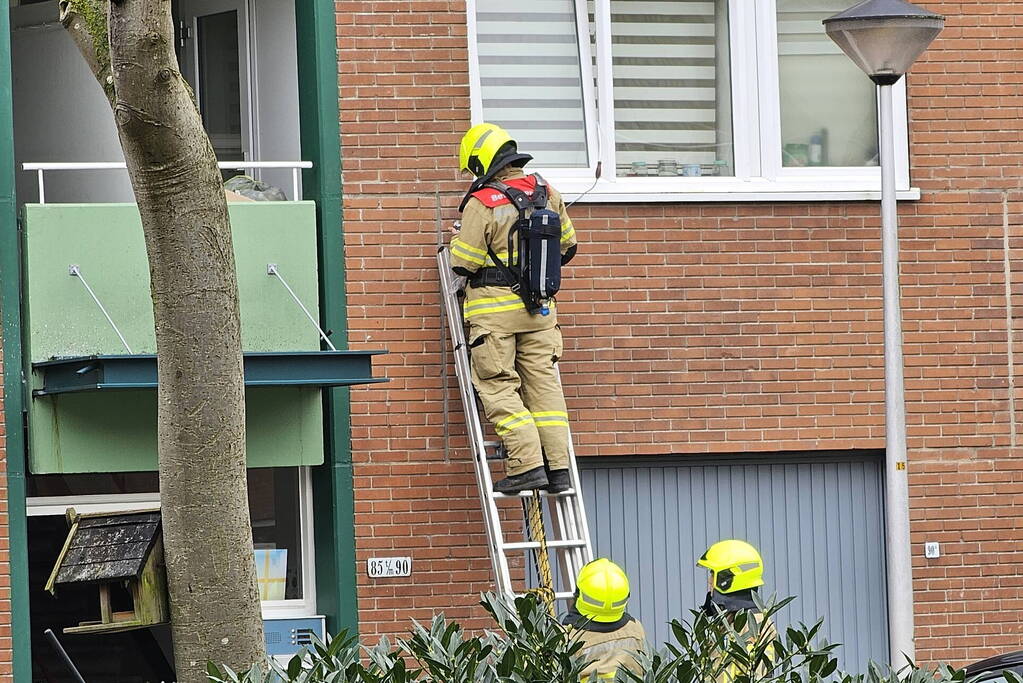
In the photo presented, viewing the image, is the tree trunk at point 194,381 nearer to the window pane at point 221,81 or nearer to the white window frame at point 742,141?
the white window frame at point 742,141

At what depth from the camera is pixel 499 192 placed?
8.50 metres

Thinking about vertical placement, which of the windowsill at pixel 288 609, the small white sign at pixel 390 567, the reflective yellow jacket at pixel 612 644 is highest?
the reflective yellow jacket at pixel 612 644

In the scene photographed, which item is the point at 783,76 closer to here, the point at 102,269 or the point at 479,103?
the point at 479,103

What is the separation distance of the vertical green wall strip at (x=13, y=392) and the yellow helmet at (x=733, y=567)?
3904mm

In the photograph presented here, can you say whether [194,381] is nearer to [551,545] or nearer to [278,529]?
[551,545]

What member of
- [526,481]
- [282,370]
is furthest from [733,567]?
[282,370]

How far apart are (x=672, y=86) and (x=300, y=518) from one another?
139 inches

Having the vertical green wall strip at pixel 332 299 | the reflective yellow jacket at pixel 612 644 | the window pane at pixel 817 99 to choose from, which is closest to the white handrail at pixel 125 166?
the vertical green wall strip at pixel 332 299

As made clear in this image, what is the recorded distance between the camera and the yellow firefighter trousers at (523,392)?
28.0ft

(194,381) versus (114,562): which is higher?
(194,381)

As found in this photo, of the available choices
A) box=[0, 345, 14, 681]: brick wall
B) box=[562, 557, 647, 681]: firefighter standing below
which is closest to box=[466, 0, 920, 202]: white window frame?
box=[0, 345, 14, 681]: brick wall

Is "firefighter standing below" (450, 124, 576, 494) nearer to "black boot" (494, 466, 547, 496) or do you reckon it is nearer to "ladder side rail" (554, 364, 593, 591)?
"black boot" (494, 466, 547, 496)

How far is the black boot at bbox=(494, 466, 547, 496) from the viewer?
8.48 metres

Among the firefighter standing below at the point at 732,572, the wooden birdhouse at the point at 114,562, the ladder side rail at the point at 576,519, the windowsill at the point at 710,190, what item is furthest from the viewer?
the windowsill at the point at 710,190
